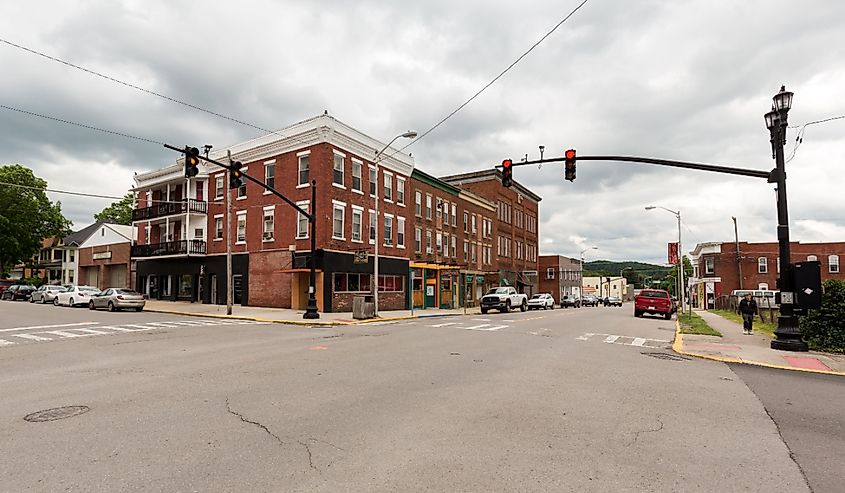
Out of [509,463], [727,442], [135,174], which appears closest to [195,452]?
[509,463]

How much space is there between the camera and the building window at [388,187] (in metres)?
36.6

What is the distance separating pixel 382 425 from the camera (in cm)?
594

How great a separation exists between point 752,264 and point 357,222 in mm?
55251

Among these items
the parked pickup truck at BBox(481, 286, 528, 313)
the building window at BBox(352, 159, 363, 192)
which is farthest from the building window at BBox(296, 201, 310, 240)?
the parked pickup truck at BBox(481, 286, 528, 313)

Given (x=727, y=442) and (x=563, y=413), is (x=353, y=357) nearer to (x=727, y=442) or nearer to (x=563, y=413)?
(x=563, y=413)

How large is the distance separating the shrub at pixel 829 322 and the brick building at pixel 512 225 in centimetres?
4155

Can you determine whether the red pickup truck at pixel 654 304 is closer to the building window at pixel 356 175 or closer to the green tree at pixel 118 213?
the building window at pixel 356 175

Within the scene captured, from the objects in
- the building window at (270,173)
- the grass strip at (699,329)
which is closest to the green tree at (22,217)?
the building window at (270,173)

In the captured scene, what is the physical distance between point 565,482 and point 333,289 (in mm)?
27548

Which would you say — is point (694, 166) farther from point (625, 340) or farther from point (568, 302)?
point (568, 302)

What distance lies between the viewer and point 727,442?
559 centimetres

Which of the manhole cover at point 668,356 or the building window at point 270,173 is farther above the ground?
Answer: the building window at point 270,173

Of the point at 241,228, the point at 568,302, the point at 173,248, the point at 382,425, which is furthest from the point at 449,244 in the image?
the point at 382,425

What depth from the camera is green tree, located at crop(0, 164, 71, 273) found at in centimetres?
5616
